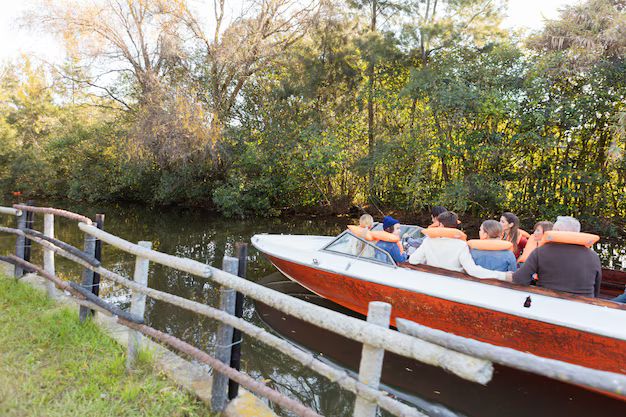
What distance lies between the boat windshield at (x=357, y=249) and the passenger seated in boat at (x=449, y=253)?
1.24 feet

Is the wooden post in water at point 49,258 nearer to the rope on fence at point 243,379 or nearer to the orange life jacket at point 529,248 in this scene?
the rope on fence at point 243,379

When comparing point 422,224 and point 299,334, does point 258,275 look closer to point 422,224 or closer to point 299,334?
point 299,334

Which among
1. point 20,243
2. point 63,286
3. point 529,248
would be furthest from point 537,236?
point 20,243

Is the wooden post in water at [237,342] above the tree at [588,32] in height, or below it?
below

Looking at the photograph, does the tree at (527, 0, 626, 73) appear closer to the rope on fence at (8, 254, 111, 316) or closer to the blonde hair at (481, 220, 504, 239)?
the blonde hair at (481, 220, 504, 239)

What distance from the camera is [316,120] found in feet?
48.3

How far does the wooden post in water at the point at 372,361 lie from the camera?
170 cm

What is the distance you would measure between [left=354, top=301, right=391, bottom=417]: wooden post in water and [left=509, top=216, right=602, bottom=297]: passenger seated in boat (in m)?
2.94

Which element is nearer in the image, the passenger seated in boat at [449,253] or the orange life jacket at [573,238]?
the orange life jacket at [573,238]

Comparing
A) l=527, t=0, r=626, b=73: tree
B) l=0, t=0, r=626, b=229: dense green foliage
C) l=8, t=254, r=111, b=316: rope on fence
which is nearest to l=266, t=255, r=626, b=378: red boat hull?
l=8, t=254, r=111, b=316: rope on fence

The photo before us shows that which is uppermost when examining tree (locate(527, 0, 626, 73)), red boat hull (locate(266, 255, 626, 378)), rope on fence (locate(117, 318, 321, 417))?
tree (locate(527, 0, 626, 73))

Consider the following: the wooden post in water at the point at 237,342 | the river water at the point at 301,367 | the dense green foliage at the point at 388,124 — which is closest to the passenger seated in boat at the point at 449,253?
the river water at the point at 301,367

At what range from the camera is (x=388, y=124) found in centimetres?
1397

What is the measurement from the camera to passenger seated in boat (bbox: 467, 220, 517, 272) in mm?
4336
